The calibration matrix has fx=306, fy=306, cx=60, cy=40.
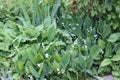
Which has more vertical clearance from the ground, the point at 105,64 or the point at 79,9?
the point at 79,9

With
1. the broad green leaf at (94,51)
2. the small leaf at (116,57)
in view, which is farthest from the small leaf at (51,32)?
the small leaf at (116,57)

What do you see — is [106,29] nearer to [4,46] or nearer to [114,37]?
[114,37]

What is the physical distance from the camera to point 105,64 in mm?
3752

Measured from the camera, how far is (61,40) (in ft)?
13.6

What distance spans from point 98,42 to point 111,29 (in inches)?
12.9

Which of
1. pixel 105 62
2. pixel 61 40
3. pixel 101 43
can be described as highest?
pixel 61 40

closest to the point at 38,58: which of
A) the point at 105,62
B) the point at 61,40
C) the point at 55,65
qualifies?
the point at 55,65

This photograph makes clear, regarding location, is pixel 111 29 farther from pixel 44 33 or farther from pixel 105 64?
pixel 44 33

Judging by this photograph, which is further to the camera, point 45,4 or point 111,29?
point 45,4

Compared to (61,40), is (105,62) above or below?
below

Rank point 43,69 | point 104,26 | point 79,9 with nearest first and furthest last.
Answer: point 43,69
point 104,26
point 79,9

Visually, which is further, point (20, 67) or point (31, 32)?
point (31, 32)

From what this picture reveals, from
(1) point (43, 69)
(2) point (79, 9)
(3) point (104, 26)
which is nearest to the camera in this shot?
(1) point (43, 69)

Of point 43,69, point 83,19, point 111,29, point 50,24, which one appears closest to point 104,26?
point 111,29
